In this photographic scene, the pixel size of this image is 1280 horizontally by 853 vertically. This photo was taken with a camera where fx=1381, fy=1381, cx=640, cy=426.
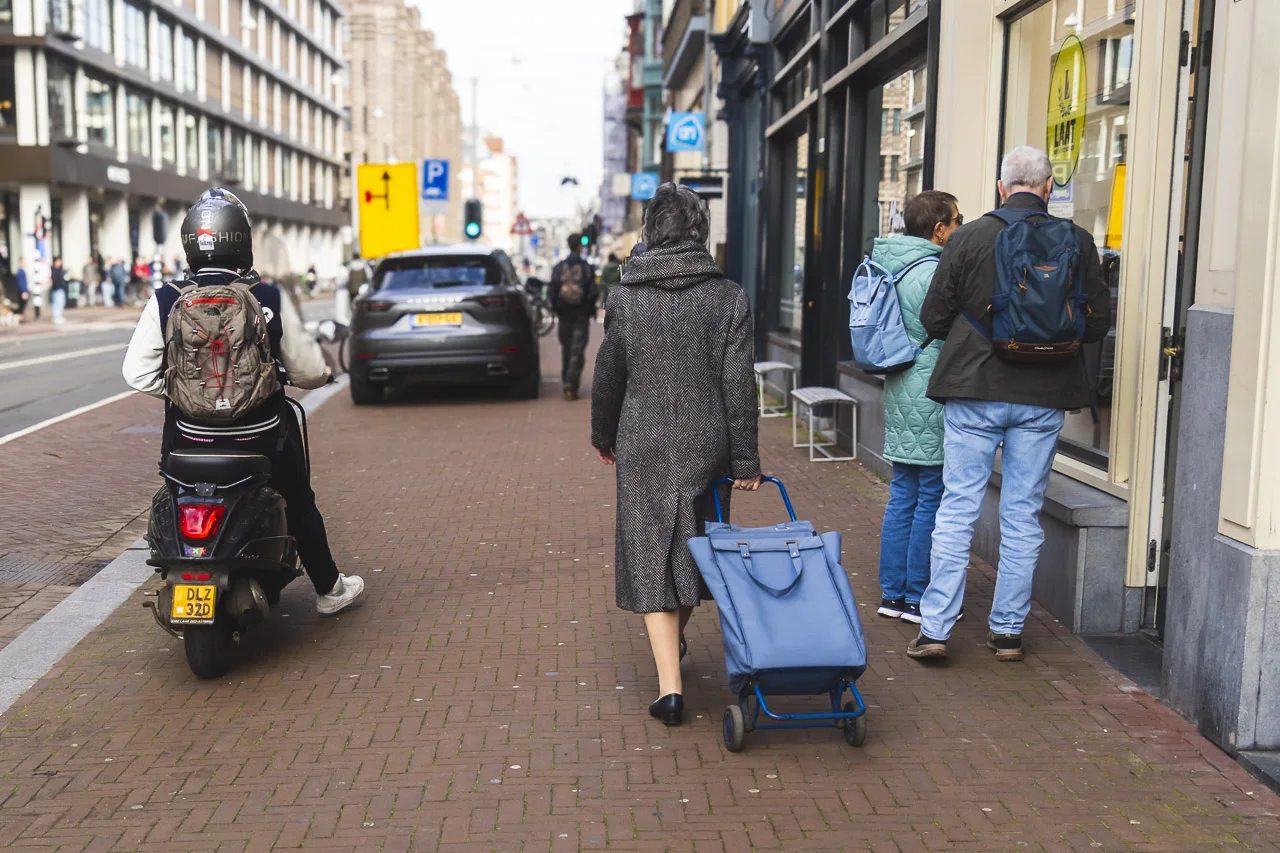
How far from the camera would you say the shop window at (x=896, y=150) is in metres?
9.68

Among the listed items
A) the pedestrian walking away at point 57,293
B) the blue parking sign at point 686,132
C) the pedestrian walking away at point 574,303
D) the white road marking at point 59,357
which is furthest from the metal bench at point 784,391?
the pedestrian walking away at point 57,293

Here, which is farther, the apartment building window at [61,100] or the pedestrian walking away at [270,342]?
the apartment building window at [61,100]

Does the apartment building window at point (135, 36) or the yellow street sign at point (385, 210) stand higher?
the apartment building window at point (135, 36)

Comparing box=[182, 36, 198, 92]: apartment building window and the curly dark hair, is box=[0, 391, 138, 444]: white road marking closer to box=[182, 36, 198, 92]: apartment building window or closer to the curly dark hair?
the curly dark hair

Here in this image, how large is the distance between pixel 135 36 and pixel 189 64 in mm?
7274

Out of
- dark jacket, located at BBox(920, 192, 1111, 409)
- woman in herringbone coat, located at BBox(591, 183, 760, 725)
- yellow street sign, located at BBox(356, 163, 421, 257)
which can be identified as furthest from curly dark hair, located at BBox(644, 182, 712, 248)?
yellow street sign, located at BBox(356, 163, 421, 257)

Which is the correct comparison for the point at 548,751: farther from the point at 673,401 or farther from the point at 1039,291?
the point at 1039,291

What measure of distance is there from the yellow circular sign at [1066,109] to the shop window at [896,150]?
184 cm

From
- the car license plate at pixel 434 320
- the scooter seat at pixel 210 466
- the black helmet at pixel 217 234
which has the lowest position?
the scooter seat at pixel 210 466

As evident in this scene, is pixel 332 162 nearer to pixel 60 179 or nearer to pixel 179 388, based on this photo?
pixel 60 179

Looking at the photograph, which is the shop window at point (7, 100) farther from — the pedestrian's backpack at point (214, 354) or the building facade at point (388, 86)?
the building facade at point (388, 86)

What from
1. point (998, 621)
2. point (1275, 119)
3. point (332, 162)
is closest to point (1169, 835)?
point (998, 621)

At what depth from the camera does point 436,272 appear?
1447 centimetres

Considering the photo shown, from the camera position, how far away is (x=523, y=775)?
4121 mm
